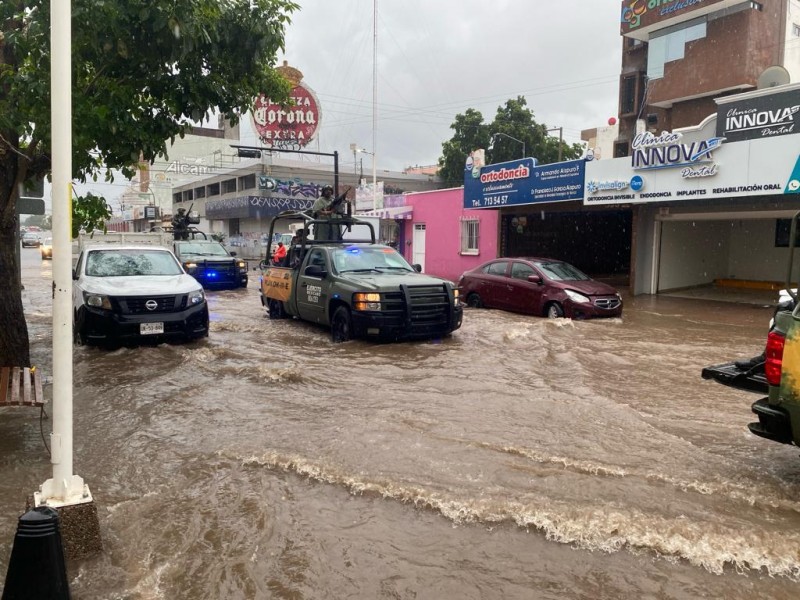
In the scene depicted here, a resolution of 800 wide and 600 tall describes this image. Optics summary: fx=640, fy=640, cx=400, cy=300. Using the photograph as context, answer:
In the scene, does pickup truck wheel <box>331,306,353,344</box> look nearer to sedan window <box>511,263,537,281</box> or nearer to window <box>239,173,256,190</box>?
sedan window <box>511,263,537,281</box>

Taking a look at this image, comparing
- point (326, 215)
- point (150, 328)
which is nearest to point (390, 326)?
point (150, 328)

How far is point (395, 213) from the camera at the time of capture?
25.6m

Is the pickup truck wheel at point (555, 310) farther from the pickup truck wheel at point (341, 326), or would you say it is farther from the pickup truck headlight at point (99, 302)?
the pickup truck headlight at point (99, 302)

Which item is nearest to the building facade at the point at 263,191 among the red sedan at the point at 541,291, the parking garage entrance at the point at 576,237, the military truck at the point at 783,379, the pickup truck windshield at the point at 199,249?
the parking garage entrance at the point at 576,237

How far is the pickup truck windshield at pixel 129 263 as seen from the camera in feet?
33.3

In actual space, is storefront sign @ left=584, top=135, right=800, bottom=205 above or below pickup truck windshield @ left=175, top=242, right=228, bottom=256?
above

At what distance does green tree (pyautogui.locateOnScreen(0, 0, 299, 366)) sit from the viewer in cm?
546

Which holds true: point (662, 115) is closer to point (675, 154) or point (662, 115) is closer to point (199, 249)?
point (675, 154)

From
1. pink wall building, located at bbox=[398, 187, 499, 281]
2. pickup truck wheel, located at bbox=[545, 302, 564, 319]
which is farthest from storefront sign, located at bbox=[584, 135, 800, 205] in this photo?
pink wall building, located at bbox=[398, 187, 499, 281]

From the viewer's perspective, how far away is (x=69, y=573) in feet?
10.6

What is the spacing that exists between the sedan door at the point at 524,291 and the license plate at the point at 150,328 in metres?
7.38

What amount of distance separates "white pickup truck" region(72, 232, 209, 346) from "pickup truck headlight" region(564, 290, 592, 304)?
6894mm

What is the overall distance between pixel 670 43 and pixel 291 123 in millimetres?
20233

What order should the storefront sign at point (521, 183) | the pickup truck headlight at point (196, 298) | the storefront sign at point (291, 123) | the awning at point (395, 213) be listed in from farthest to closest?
the storefront sign at point (291, 123) < the awning at point (395, 213) < the storefront sign at point (521, 183) < the pickup truck headlight at point (196, 298)
